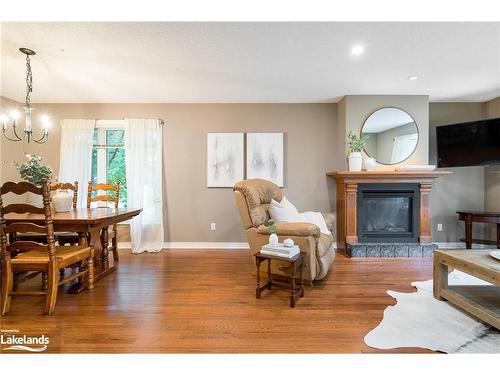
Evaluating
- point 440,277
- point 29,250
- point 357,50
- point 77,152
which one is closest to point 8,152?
point 77,152

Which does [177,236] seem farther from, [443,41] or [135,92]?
[443,41]

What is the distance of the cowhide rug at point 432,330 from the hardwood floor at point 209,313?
9cm

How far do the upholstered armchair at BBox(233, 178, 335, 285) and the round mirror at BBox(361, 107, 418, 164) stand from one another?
6.16 ft

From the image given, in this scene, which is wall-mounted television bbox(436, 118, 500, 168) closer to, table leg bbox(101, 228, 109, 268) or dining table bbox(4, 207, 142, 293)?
dining table bbox(4, 207, 142, 293)

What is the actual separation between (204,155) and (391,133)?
2903mm

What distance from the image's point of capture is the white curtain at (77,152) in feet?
12.9

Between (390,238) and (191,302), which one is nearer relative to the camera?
(191,302)

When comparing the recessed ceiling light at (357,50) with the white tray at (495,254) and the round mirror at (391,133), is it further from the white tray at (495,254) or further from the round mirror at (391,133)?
the white tray at (495,254)

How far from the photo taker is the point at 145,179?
395 cm

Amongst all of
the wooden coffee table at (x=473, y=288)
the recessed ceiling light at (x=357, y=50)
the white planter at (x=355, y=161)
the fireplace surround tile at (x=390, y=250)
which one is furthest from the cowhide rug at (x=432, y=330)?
the recessed ceiling light at (x=357, y=50)

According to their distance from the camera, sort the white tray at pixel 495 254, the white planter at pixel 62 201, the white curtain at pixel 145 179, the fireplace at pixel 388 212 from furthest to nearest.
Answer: the white curtain at pixel 145 179 < the fireplace at pixel 388 212 < the white planter at pixel 62 201 < the white tray at pixel 495 254
